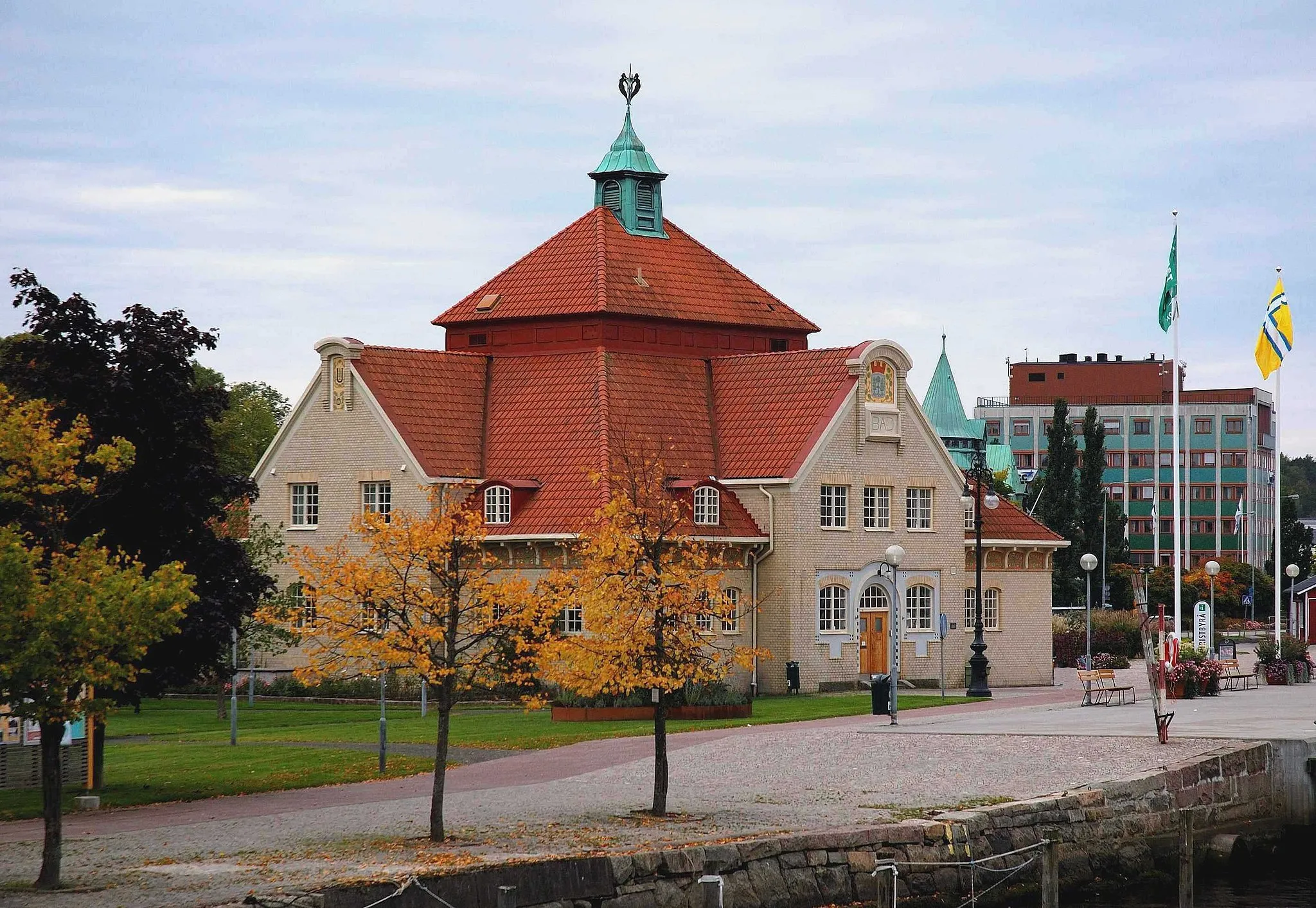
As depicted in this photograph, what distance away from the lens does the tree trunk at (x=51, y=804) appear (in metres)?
19.4

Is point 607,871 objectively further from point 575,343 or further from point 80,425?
point 575,343

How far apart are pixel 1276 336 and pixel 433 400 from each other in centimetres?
2644

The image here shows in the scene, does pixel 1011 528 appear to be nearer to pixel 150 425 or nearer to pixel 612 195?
pixel 612 195

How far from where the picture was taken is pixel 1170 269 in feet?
165

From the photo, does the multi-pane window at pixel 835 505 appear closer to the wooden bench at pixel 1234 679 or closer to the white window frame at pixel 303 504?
the wooden bench at pixel 1234 679

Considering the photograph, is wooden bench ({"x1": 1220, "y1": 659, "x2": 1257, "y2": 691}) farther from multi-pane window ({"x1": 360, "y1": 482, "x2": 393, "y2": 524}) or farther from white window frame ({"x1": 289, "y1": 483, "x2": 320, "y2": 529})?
white window frame ({"x1": 289, "y1": 483, "x2": 320, "y2": 529})

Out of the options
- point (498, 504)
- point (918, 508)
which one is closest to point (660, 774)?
point (498, 504)

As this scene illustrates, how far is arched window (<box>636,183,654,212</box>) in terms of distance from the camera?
65.0m

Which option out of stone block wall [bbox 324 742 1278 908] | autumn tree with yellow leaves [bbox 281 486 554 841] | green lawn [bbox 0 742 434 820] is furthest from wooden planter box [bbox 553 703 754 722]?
autumn tree with yellow leaves [bbox 281 486 554 841]

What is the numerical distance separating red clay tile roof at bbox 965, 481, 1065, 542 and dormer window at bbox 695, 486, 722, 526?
10.1m

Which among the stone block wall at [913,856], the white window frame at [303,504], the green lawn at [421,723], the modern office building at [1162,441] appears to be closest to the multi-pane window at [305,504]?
the white window frame at [303,504]

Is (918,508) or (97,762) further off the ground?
(918,508)

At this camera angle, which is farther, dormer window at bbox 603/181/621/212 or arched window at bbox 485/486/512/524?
dormer window at bbox 603/181/621/212

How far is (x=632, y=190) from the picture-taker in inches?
2554
